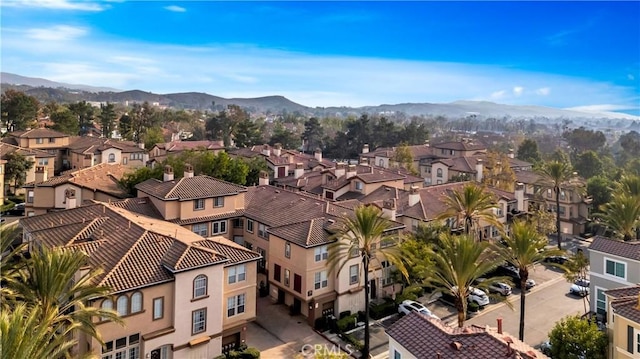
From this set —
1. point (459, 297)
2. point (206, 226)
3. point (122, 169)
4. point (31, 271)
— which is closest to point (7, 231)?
point (31, 271)

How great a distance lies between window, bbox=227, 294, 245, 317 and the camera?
2741cm

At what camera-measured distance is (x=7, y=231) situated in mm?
22844

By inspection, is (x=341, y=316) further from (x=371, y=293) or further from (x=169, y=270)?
(x=169, y=270)

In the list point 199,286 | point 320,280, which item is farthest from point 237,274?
point 320,280

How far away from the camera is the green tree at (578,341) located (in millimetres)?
23922

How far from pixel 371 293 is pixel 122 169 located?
114 feet

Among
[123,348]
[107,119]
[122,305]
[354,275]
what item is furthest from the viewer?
[107,119]

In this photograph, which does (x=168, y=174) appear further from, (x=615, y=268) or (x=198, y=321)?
(x=615, y=268)

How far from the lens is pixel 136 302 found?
76.2 feet

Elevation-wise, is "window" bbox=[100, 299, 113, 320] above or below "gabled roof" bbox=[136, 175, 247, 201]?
below

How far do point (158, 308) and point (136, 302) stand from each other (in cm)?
125

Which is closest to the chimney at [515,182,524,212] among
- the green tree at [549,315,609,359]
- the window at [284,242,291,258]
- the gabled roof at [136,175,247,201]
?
the green tree at [549,315,609,359]

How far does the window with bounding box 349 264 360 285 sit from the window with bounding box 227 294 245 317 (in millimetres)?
8512

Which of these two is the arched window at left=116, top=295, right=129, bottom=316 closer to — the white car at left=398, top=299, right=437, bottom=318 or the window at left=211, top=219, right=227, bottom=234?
the window at left=211, top=219, right=227, bottom=234
